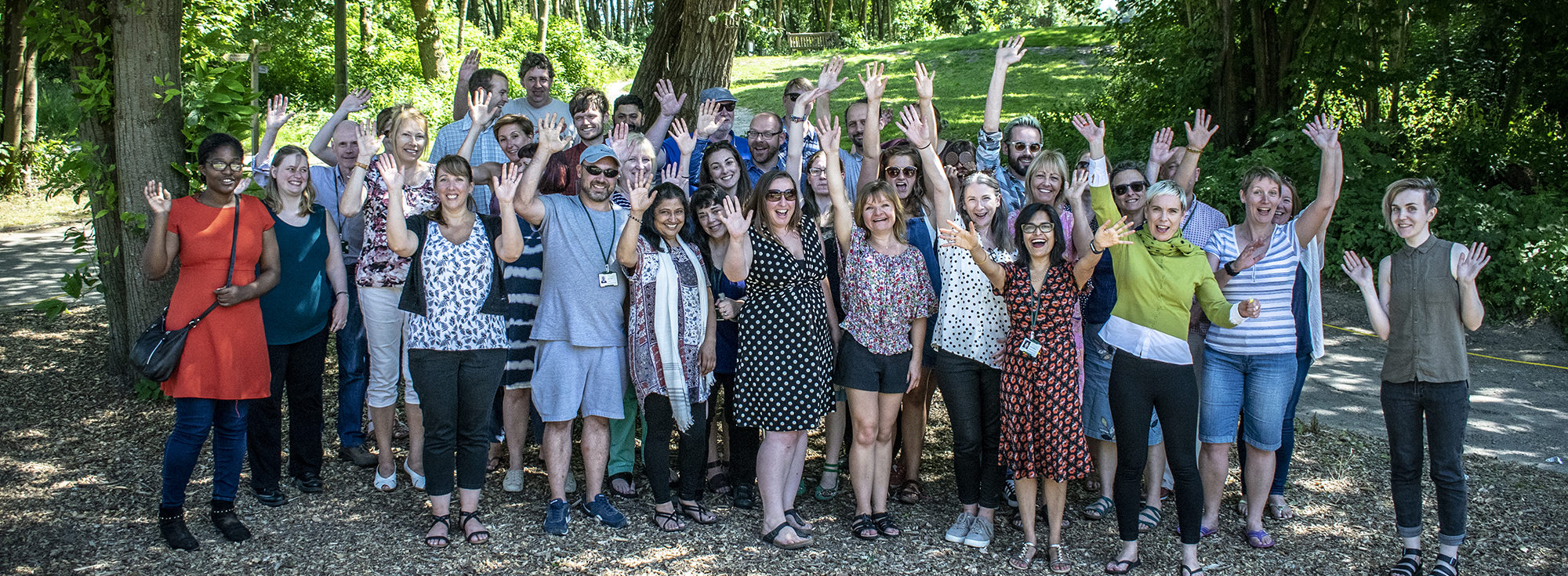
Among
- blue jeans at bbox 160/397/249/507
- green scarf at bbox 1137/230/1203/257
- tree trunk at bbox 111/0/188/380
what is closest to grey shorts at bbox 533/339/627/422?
blue jeans at bbox 160/397/249/507

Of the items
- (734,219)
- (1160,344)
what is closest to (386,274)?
(734,219)

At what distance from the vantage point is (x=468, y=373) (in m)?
4.24

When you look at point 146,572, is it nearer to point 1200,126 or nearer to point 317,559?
point 317,559

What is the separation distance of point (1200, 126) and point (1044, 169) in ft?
3.17

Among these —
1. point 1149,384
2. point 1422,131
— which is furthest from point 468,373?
point 1422,131

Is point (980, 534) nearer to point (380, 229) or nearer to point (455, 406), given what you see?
point (455, 406)

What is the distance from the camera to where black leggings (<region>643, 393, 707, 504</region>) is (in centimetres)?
453

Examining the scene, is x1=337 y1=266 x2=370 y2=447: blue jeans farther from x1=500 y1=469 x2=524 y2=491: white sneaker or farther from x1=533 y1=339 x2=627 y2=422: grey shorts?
x1=533 y1=339 x2=627 y2=422: grey shorts

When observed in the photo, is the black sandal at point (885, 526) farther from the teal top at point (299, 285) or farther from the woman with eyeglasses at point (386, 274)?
the teal top at point (299, 285)

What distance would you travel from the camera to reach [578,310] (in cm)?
444

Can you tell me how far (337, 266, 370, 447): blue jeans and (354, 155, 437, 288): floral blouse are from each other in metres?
0.46

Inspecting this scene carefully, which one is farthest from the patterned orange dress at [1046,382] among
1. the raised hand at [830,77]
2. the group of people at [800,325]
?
the raised hand at [830,77]

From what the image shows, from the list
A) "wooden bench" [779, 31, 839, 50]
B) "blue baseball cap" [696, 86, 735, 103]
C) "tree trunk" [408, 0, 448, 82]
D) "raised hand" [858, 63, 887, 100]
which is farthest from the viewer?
"wooden bench" [779, 31, 839, 50]

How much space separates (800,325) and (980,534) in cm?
126
